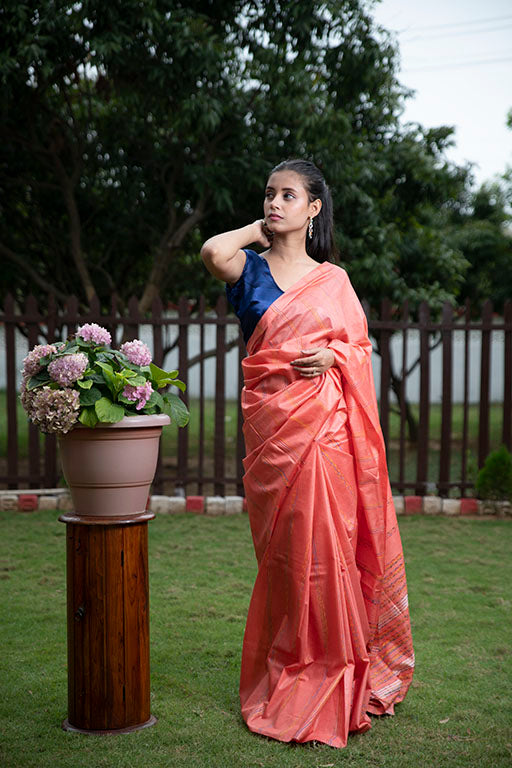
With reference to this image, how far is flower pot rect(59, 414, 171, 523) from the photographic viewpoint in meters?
2.46

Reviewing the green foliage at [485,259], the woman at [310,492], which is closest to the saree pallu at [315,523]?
the woman at [310,492]

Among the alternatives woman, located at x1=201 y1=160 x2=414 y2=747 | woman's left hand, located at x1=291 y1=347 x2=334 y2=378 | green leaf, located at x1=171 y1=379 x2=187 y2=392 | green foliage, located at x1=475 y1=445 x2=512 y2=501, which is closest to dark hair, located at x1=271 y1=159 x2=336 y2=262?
woman, located at x1=201 y1=160 x2=414 y2=747

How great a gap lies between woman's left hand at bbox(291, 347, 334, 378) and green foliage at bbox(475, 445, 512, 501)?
4181mm

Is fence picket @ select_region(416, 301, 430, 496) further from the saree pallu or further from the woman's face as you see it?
the woman's face

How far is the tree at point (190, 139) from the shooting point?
6.30 meters

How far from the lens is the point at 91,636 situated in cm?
256

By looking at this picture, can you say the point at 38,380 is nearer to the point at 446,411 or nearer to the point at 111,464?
the point at 111,464

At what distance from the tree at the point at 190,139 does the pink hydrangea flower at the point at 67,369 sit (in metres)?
4.30

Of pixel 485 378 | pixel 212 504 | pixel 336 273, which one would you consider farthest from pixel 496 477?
pixel 336 273

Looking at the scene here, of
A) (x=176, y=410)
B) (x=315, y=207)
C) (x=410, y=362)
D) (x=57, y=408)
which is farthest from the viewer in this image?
(x=410, y=362)

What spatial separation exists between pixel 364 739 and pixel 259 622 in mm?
529

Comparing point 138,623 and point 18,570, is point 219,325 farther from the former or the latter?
point 138,623

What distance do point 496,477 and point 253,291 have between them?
4.36 metres

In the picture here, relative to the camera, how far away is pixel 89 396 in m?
2.44
